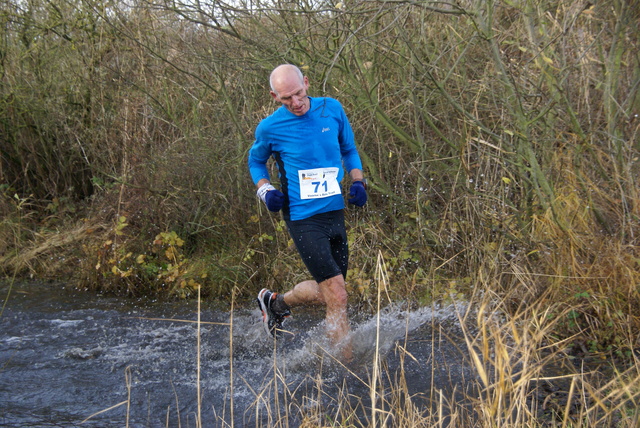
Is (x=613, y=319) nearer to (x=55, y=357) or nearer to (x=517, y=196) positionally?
(x=517, y=196)

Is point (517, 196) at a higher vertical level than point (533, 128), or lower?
lower

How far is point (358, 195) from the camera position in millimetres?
4594

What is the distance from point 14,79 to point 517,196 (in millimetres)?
6381

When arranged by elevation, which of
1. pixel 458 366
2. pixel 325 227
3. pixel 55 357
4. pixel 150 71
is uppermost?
pixel 150 71

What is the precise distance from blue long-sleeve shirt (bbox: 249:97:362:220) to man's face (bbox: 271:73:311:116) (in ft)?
0.31

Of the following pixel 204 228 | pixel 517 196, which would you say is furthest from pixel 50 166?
pixel 517 196

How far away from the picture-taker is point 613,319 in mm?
4598

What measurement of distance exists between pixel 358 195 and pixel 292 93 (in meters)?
0.77

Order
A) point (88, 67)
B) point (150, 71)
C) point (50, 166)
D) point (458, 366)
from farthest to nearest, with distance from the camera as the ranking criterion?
point (50, 166), point (88, 67), point (150, 71), point (458, 366)

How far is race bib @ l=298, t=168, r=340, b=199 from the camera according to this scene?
179 inches

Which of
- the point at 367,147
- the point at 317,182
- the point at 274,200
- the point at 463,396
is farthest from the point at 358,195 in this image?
the point at 367,147

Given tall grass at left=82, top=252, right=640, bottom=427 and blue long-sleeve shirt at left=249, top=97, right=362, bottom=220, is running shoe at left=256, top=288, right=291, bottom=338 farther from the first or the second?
blue long-sleeve shirt at left=249, top=97, right=362, bottom=220

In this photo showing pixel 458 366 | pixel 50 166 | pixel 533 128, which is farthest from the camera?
pixel 50 166

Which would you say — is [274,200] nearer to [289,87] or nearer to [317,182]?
[317,182]
